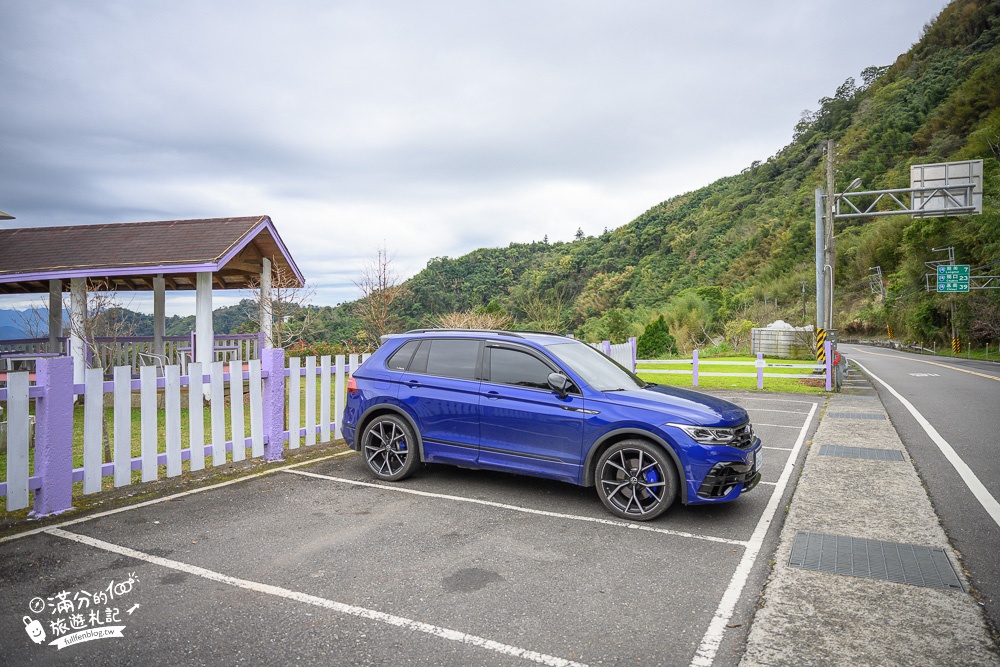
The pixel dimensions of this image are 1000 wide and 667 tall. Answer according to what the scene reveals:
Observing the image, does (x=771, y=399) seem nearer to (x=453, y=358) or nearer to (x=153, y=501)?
(x=453, y=358)

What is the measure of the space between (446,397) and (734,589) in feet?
10.6

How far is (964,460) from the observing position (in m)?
7.64

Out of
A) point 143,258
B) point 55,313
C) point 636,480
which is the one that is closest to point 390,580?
point 636,480

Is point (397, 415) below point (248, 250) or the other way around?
below

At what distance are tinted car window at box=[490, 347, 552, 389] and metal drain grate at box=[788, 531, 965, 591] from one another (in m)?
2.50

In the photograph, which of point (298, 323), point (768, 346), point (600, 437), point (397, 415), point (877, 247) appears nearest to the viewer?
point (600, 437)

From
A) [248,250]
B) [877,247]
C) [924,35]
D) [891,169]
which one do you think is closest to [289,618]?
[248,250]

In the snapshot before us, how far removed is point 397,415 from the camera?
6508 mm

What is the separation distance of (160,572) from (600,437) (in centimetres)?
347

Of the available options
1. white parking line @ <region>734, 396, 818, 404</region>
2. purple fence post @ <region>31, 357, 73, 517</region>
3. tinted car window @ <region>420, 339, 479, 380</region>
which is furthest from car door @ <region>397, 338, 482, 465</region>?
white parking line @ <region>734, 396, 818, 404</region>

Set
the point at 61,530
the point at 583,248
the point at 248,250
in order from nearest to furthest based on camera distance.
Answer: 1. the point at 61,530
2. the point at 248,250
3. the point at 583,248

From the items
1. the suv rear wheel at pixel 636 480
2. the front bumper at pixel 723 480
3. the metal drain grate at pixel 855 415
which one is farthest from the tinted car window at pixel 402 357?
the metal drain grate at pixel 855 415

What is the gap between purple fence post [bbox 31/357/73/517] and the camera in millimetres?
4996

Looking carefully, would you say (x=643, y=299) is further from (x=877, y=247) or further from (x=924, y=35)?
(x=924, y=35)
